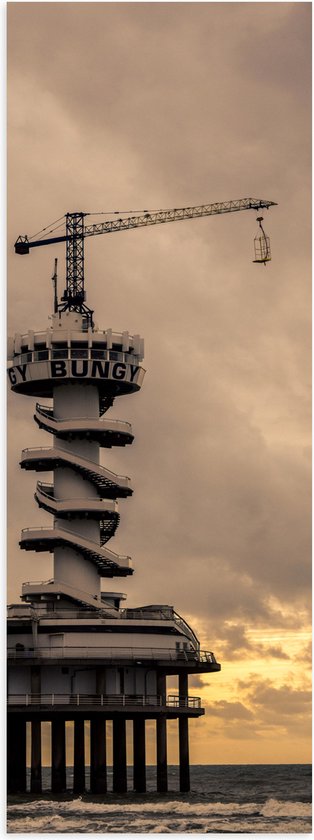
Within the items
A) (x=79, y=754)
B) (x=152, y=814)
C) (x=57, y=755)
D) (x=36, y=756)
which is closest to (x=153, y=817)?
(x=152, y=814)

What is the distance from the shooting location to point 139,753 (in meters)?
138

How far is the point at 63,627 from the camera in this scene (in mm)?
134000

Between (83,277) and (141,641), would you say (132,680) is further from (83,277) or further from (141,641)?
(83,277)

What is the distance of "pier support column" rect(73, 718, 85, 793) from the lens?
13831cm

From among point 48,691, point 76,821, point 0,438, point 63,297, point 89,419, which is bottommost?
point 76,821

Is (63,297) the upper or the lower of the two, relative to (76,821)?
upper

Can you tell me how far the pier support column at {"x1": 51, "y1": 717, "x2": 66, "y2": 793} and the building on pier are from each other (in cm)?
9

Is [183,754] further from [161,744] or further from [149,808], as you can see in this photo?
[149,808]

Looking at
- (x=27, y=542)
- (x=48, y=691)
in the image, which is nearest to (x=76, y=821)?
(x=48, y=691)

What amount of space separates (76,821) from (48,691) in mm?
17233

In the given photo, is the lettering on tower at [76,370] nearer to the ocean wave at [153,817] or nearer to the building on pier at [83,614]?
the building on pier at [83,614]

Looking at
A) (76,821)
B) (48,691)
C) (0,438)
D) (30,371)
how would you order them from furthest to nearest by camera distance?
(30,371), (48,691), (76,821), (0,438)

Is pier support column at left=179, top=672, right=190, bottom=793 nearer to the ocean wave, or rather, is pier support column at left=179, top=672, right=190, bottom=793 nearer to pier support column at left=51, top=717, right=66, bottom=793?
the ocean wave

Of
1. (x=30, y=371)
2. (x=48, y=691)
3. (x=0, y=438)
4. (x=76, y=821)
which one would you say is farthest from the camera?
(x=30, y=371)
